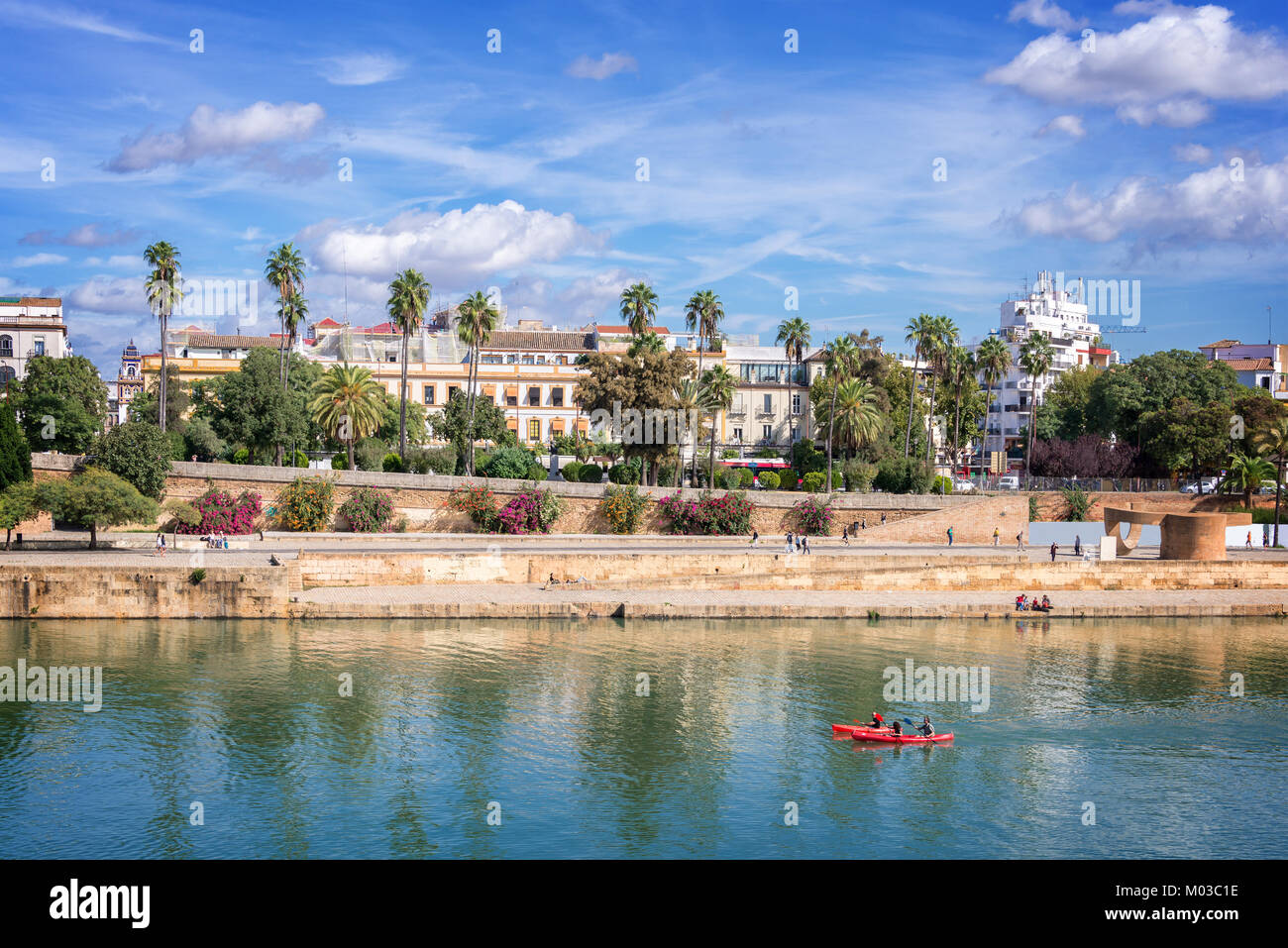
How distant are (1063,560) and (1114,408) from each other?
101 ft

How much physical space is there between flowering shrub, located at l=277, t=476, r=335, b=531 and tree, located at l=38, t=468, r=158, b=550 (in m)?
7.48

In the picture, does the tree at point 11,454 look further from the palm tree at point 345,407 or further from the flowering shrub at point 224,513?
the palm tree at point 345,407

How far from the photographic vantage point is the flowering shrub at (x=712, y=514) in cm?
5288

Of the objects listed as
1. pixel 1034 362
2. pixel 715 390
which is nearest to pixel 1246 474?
pixel 1034 362

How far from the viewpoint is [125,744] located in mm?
25109

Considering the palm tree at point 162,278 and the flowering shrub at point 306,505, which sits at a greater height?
the palm tree at point 162,278

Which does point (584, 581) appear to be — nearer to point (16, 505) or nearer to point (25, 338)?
point (16, 505)

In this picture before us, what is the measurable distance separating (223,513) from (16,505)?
28.3 ft

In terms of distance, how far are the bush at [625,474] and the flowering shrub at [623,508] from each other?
18.4 ft

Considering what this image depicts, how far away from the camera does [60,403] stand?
55.2m

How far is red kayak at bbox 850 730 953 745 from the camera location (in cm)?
2581

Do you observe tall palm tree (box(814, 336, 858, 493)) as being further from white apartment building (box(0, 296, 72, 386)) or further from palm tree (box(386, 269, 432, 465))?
white apartment building (box(0, 296, 72, 386))

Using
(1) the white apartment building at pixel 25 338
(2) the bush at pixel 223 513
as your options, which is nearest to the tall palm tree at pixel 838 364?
(2) the bush at pixel 223 513
